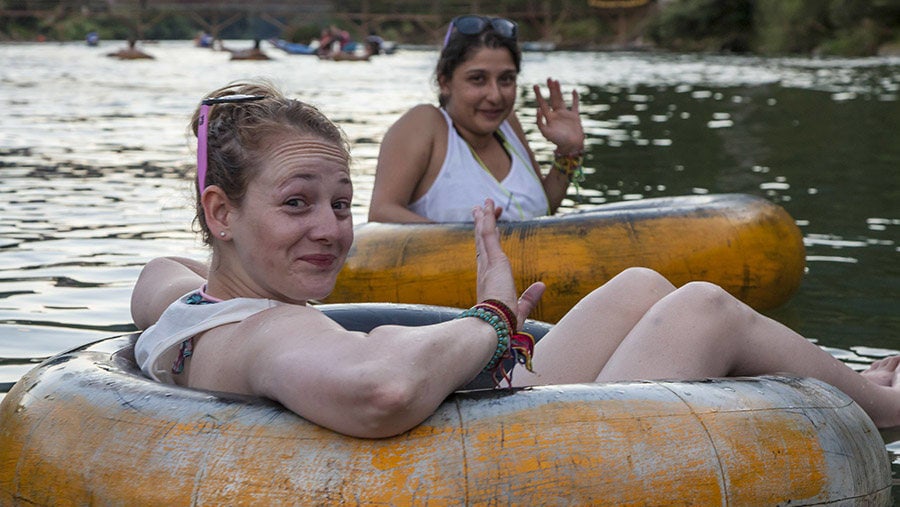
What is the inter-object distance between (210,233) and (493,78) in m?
3.11

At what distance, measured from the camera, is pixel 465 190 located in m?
5.80

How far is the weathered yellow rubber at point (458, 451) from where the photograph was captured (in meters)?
2.52

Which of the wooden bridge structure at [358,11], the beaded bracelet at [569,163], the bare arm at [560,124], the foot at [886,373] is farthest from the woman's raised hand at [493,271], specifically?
the wooden bridge structure at [358,11]

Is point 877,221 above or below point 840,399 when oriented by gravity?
below

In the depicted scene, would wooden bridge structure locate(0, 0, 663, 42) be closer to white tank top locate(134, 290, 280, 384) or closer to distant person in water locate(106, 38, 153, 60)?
distant person in water locate(106, 38, 153, 60)

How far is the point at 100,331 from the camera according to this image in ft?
17.8

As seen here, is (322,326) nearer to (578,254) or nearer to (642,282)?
(642,282)

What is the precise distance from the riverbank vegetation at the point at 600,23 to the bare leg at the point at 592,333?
136ft

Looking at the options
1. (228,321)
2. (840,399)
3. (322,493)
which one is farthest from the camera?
(840,399)

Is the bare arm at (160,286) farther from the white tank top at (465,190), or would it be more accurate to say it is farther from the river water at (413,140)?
the white tank top at (465,190)

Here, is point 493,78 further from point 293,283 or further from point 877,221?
point 877,221

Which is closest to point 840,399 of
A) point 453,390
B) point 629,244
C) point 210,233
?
point 453,390

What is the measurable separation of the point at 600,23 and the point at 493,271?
75392mm

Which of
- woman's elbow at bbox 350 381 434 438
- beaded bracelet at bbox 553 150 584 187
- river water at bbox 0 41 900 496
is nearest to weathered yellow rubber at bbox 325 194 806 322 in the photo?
beaded bracelet at bbox 553 150 584 187
